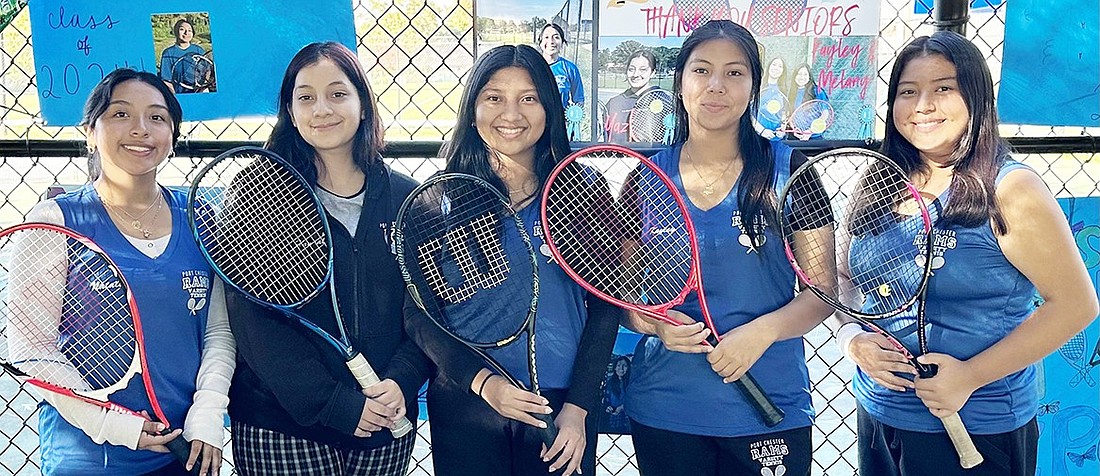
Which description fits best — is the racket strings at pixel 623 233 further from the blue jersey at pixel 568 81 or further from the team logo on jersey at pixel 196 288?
the team logo on jersey at pixel 196 288

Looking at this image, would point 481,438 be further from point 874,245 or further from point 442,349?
point 874,245

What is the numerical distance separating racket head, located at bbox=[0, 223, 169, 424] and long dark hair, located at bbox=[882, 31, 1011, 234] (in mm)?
2013

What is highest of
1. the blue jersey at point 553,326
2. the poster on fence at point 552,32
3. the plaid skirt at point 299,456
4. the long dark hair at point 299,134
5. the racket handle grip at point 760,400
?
the poster on fence at point 552,32

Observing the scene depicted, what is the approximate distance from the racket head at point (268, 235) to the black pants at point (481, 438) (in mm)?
455

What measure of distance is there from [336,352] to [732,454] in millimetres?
1036

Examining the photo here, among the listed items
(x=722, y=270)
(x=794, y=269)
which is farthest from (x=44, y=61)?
(x=794, y=269)

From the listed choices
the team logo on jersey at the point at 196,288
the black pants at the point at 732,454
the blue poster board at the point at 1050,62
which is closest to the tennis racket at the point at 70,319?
the team logo on jersey at the point at 196,288

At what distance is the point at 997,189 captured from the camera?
2.40 m

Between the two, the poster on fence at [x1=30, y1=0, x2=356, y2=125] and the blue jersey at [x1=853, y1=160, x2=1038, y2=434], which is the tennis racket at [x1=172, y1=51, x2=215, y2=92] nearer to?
the poster on fence at [x1=30, y1=0, x2=356, y2=125]

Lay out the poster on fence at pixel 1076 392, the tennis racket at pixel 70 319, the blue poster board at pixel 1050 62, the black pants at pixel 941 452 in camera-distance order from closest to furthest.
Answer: the tennis racket at pixel 70 319, the black pants at pixel 941 452, the blue poster board at pixel 1050 62, the poster on fence at pixel 1076 392

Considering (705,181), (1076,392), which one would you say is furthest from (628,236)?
(1076,392)

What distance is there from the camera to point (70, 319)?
2465mm

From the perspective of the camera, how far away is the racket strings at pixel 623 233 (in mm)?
2475

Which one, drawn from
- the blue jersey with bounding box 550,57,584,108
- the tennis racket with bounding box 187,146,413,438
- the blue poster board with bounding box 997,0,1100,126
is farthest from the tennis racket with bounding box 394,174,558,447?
the blue poster board with bounding box 997,0,1100,126
